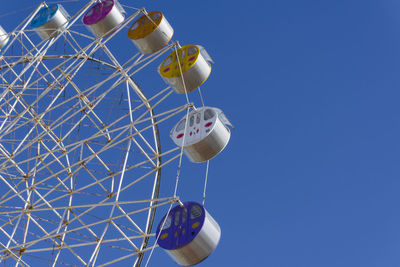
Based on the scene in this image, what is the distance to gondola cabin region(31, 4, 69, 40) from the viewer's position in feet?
50.6

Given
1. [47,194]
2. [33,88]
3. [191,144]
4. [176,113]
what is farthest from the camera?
[33,88]

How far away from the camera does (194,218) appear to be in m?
10.5

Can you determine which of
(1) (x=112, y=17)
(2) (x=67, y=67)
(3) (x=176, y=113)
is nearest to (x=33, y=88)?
(2) (x=67, y=67)

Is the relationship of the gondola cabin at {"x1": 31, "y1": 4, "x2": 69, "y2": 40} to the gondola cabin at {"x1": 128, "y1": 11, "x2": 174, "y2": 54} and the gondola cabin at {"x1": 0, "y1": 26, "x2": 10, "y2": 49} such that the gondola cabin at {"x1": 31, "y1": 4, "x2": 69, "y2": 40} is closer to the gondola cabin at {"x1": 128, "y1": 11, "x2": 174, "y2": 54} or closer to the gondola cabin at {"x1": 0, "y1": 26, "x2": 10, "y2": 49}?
the gondola cabin at {"x1": 0, "y1": 26, "x2": 10, "y2": 49}

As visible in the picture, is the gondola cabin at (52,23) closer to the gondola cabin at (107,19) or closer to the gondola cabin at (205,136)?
the gondola cabin at (107,19)

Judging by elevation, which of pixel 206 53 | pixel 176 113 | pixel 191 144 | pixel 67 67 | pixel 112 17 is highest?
pixel 112 17

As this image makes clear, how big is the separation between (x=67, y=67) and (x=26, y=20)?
89.3 inches

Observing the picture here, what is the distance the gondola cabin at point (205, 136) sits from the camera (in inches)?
445

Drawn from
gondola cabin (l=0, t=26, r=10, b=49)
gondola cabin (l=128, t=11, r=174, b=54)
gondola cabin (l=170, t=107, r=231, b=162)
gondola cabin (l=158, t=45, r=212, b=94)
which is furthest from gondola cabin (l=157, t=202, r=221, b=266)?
gondola cabin (l=0, t=26, r=10, b=49)

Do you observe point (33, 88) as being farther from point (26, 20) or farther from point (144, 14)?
point (144, 14)

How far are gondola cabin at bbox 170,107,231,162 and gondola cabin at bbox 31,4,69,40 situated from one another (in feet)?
18.8

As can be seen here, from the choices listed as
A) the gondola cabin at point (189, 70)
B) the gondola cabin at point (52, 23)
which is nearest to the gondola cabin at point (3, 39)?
the gondola cabin at point (52, 23)

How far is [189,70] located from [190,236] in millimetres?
3949

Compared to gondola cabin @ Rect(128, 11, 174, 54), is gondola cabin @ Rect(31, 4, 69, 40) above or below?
above
